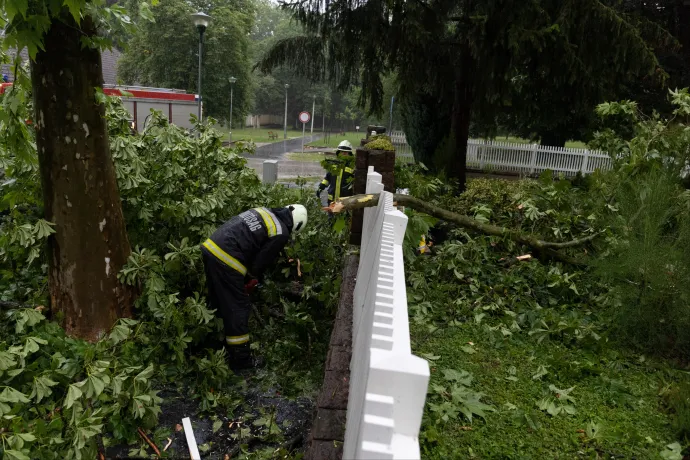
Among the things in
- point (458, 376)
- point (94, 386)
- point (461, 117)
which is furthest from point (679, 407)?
point (461, 117)

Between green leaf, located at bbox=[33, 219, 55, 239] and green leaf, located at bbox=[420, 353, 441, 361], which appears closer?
green leaf, located at bbox=[420, 353, 441, 361]

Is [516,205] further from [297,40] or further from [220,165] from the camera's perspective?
[297,40]

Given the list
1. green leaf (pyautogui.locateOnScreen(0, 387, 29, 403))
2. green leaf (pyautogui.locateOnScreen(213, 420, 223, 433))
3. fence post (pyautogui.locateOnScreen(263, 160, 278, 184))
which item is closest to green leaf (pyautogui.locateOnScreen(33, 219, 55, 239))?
green leaf (pyautogui.locateOnScreen(0, 387, 29, 403))

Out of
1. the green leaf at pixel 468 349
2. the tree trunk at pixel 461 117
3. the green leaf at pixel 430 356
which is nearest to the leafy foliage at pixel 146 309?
the green leaf at pixel 430 356

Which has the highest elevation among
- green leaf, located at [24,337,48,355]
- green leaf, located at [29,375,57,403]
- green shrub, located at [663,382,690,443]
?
green shrub, located at [663,382,690,443]

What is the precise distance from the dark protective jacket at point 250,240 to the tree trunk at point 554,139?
56.3 ft

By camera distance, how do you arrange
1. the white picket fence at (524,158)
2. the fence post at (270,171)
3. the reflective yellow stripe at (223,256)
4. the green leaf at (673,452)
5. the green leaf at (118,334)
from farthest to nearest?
the white picket fence at (524,158) < the fence post at (270,171) < the reflective yellow stripe at (223,256) < the green leaf at (118,334) < the green leaf at (673,452)

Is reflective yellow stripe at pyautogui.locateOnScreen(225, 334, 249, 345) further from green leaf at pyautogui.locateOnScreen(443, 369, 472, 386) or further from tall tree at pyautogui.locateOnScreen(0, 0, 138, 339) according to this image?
green leaf at pyautogui.locateOnScreen(443, 369, 472, 386)

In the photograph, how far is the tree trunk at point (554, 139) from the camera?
63.8ft

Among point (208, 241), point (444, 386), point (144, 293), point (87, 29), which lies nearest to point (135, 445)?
point (144, 293)

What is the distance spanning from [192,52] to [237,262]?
28882 mm

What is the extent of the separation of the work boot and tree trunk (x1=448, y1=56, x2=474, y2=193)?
680 cm

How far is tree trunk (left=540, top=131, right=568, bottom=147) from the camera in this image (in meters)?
19.4

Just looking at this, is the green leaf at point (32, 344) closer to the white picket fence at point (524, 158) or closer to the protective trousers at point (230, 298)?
the protective trousers at point (230, 298)
